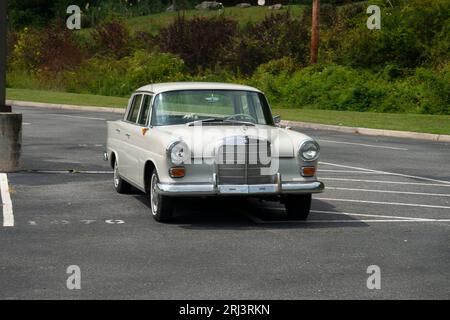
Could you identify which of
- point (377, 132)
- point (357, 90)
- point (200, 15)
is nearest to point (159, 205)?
point (377, 132)

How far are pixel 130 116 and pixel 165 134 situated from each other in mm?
2074

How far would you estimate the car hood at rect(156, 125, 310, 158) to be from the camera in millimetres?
10805

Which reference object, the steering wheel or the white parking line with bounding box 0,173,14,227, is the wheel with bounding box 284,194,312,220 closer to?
the steering wheel

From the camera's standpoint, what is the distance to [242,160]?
35.6ft

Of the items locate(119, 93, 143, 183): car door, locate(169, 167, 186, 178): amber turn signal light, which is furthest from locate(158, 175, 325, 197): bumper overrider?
locate(119, 93, 143, 183): car door

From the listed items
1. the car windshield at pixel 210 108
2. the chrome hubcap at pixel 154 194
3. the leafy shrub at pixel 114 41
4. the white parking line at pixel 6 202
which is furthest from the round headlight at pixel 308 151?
the leafy shrub at pixel 114 41

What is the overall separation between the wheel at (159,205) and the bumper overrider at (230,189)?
191 millimetres

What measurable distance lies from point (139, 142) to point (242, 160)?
1.73 m

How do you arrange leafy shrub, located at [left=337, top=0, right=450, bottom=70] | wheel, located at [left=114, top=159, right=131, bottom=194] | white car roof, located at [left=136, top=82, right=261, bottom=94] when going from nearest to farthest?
1. white car roof, located at [left=136, top=82, right=261, bottom=94]
2. wheel, located at [left=114, top=159, right=131, bottom=194]
3. leafy shrub, located at [left=337, top=0, right=450, bottom=70]

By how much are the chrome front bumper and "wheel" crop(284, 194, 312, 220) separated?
0.34 meters

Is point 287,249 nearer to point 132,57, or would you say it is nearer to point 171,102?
point 171,102

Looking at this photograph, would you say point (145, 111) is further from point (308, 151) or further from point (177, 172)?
A: point (308, 151)

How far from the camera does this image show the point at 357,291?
25.5ft

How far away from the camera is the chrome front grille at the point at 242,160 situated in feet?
35.4
